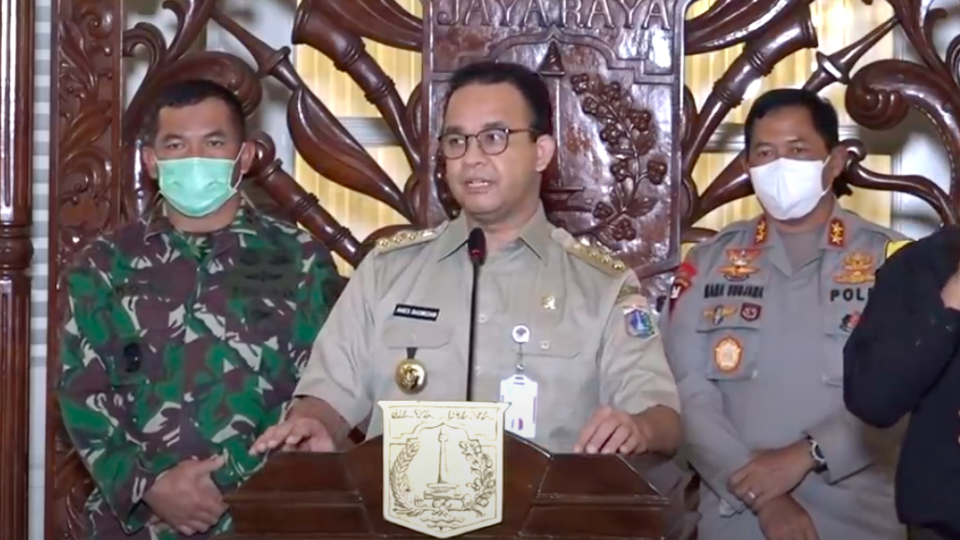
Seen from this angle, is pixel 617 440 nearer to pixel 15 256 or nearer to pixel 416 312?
pixel 416 312

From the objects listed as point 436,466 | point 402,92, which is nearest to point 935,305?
point 436,466

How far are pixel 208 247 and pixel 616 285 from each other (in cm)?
88

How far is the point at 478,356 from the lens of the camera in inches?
→ 111

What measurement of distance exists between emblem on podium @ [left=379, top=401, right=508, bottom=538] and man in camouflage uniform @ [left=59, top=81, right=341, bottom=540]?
90 centimetres

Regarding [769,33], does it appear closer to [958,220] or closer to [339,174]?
[958,220]

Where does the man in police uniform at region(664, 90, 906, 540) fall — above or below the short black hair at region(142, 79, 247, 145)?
below

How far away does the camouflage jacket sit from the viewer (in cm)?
299

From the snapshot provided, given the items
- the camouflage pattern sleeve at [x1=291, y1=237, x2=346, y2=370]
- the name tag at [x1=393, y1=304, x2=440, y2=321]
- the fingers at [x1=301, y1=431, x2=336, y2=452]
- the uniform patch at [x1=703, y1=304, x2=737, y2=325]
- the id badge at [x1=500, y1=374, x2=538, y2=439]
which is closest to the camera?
the fingers at [x1=301, y1=431, x2=336, y2=452]

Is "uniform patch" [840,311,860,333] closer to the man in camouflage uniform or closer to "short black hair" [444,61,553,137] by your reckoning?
"short black hair" [444,61,553,137]

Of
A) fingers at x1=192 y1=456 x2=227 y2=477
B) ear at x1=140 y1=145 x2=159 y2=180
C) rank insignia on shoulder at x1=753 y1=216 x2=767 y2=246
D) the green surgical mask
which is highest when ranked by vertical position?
ear at x1=140 y1=145 x2=159 y2=180

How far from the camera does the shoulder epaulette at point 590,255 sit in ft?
9.42

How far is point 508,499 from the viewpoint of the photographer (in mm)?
2143

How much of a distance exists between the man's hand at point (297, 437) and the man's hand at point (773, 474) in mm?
958

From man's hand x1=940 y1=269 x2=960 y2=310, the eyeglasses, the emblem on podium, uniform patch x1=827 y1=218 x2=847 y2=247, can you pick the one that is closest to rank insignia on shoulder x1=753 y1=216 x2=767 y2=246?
uniform patch x1=827 y1=218 x2=847 y2=247
